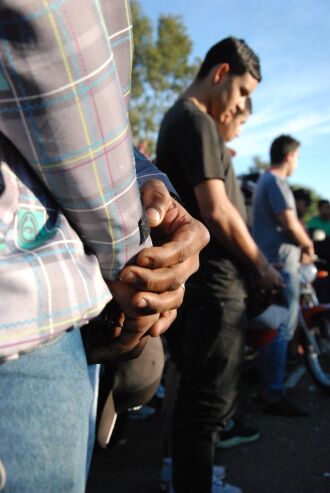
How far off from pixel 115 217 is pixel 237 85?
1985 millimetres

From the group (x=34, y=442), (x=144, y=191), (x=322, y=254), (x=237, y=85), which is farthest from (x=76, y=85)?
(x=322, y=254)

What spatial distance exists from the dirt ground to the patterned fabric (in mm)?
2326

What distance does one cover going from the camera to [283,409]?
12.9 feet

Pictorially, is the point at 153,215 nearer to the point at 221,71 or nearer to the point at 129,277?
the point at 129,277

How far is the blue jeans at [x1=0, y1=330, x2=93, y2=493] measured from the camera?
2.56 feet

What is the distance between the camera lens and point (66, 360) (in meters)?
0.86

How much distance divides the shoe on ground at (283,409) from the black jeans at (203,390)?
174cm

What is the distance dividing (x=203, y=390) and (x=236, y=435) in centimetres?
134

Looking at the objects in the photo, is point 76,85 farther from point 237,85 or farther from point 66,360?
point 237,85

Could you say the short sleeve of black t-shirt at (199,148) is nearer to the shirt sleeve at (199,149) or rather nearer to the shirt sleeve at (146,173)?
the shirt sleeve at (199,149)

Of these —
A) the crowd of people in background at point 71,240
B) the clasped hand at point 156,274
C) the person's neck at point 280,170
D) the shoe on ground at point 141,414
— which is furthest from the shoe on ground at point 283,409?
the clasped hand at point 156,274

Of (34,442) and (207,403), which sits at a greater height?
(34,442)

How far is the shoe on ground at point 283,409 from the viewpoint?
3.91m

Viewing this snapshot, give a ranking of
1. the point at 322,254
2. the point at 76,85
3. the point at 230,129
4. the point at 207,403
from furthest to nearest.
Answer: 1. the point at 322,254
2. the point at 230,129
3. the point at 207,403
4. the point at 76,85
